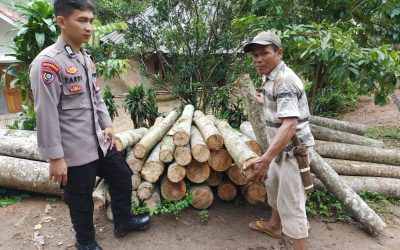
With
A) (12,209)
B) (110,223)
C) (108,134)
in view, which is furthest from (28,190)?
(108,134)

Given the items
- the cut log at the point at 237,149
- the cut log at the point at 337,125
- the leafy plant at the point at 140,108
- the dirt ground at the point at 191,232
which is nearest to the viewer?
the cut log at the point at 237,149

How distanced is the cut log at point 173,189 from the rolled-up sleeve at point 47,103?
1.48 m

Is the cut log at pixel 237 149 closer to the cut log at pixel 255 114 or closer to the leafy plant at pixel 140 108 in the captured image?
the cut log at pixel 255 114

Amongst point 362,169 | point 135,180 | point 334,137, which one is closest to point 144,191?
point 135,180

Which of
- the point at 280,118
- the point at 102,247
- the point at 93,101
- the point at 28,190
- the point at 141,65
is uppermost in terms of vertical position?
the point at 141,65

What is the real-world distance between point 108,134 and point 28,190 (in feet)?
6.52

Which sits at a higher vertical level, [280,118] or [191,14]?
[191,14]

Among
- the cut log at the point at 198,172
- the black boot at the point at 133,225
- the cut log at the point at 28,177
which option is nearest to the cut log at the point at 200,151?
the cut log at the point at 198,172

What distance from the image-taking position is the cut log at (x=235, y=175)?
3461 millimetres

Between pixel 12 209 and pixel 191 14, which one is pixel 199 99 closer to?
pixel 191 14

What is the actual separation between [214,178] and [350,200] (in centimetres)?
153

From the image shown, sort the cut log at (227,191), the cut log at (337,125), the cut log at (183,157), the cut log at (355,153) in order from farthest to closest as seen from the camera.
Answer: the cut log at (337,125)
the cut log at (355,153)
the cut log at (227,191)
the cut log at (183,157)

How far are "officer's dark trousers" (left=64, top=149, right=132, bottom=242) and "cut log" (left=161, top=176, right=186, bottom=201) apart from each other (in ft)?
1.76

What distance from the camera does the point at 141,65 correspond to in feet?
32.0
